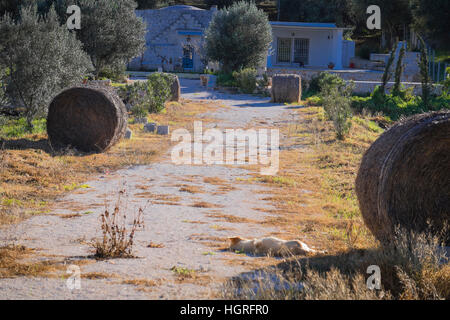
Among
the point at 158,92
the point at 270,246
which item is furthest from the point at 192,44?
the point at 270,246

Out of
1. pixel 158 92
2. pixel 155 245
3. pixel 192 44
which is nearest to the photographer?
pixel 155 245

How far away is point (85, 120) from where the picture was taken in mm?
12039

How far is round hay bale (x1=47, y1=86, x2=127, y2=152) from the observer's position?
39.2ft

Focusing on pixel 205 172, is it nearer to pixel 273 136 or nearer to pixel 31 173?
pixel 31 173

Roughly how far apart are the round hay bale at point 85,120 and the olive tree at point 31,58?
1.47 meters

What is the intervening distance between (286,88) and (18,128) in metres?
12.4

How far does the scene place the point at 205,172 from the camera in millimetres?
10273

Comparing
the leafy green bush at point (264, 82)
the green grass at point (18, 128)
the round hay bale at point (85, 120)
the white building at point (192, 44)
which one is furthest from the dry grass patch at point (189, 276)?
the white building at point (192, 44)

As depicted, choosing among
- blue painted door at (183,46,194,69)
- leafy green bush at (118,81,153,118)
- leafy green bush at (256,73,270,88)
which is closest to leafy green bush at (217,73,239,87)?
leafy green bush at (256,73,270,88)

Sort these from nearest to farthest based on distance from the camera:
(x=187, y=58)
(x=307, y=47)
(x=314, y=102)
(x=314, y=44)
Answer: (x=314, y=102) → (x=314, y=44) → (x=307, y=47) → (x=187, y=58)

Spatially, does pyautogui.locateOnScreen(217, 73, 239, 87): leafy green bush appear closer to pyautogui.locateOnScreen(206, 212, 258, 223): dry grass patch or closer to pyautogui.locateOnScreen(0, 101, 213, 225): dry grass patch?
pyautogui.locateOnScreen(0, 101, 213, 225): dry grass patch

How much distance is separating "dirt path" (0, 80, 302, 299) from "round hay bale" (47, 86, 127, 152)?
63.9 inches

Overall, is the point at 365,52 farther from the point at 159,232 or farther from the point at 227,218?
the point at 159,232
